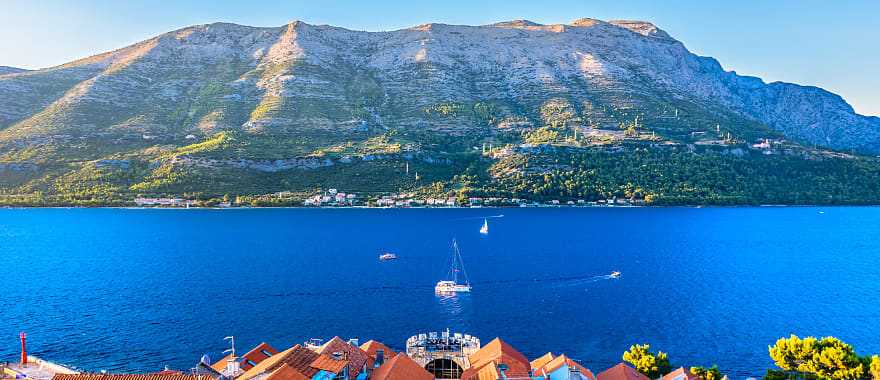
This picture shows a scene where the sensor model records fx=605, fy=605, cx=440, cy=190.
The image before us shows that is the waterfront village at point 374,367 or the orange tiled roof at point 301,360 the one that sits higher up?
the orange tiled roof at point 301,360

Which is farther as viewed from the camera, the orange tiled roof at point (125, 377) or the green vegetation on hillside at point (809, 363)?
the green vegetation on hillside at point (809, 363)

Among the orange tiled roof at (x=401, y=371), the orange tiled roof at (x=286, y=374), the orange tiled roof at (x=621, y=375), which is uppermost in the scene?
the orange tiled roof at (x=286, y=374)

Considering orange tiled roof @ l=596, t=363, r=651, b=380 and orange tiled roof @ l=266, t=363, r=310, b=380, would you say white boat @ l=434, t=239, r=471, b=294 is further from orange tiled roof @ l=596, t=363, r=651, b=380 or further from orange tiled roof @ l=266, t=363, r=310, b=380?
orange tiled roof @ l=266, t=363, r=310, b=380

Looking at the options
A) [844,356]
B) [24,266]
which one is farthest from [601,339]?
[24,266]

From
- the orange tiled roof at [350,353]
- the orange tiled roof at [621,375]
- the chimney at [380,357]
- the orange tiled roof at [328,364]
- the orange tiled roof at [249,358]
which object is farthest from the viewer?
the chimney at [380,357]

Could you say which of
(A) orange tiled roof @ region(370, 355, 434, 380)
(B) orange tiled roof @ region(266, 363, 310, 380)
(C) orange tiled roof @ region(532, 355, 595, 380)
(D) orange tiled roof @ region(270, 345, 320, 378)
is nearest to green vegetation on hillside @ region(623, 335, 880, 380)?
(C) orange tiled roof @ region(532, 355, 595, 380)

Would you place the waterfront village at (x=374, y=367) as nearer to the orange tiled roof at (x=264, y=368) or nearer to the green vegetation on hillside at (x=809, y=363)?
the orange tiled roof at (x=264, y=368)

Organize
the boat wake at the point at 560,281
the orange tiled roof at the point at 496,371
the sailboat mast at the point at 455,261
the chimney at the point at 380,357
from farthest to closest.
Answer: the sailboat mast at the point at 455,261
the boat wake at the point at 560,281
the chimney at the point at 380,357
the orange tiled roof at the point at 496,371

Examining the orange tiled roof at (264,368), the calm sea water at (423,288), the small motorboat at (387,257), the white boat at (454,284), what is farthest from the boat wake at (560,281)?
the orange tiled roof at (264,368)
